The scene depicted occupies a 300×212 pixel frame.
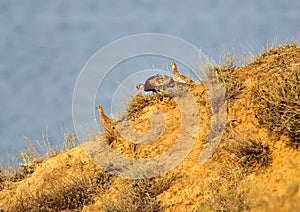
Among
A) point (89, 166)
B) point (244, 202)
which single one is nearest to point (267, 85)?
point (244, 202)

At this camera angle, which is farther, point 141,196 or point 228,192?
point 141,196

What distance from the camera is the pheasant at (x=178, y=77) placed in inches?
355

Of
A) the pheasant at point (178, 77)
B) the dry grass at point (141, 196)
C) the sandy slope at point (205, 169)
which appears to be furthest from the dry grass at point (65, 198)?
the pheasant at point (178, 77)

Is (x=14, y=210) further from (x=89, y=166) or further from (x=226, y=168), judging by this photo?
(x=226, y=168)

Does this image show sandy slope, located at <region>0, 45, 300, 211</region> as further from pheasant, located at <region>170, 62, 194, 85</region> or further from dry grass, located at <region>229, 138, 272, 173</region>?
pheasant, located at <region>170, 62, 194, 85</region>

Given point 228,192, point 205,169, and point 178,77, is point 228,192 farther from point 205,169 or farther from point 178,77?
point 178,77

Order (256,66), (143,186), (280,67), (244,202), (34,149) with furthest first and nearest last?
(34,149) → (256,66) → (280,67) → (143,186) → (244,202)

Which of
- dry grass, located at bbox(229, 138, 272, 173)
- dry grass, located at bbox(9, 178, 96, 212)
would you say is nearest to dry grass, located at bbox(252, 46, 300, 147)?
dry grass, located at bbox(229, 138, 272, 173)

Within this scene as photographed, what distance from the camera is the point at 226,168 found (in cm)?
693

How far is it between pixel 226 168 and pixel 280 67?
7.49 feet

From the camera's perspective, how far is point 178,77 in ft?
30.2

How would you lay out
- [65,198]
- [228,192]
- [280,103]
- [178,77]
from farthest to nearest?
[178,77], [65,198], [280,103], [228,192]

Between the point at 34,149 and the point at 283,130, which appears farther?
the point at 34,149

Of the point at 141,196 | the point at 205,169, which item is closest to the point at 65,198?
the point at 141,196
